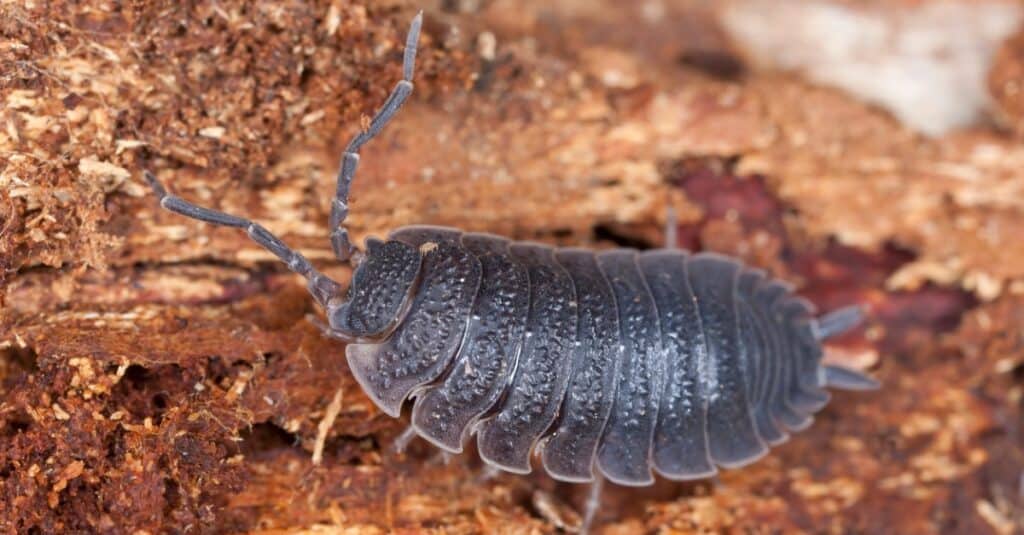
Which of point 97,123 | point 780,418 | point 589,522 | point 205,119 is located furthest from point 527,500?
point 97,123

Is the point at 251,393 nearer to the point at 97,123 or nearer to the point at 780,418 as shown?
Result: the point at 97,123

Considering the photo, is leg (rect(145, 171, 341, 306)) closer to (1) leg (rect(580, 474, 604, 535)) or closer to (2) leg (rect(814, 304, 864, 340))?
(1) leg (rect(580, 474, 604, 535))

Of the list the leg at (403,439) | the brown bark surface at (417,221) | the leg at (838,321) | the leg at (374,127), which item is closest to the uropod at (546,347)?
the leg at (374,127)

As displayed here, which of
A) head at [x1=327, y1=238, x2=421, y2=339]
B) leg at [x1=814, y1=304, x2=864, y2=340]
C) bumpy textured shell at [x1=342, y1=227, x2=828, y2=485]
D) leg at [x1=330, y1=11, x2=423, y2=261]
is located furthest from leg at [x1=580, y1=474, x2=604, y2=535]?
leg at [x1=330, y1=11, x2=423, y2=261]

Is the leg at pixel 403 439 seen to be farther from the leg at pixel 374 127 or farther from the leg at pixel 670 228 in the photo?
the leg at pixel 670 228

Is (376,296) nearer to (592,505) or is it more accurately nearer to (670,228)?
(592,505)

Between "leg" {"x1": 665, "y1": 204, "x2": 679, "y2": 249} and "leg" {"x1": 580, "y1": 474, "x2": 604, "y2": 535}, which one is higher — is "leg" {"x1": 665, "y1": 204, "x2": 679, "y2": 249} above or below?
above
